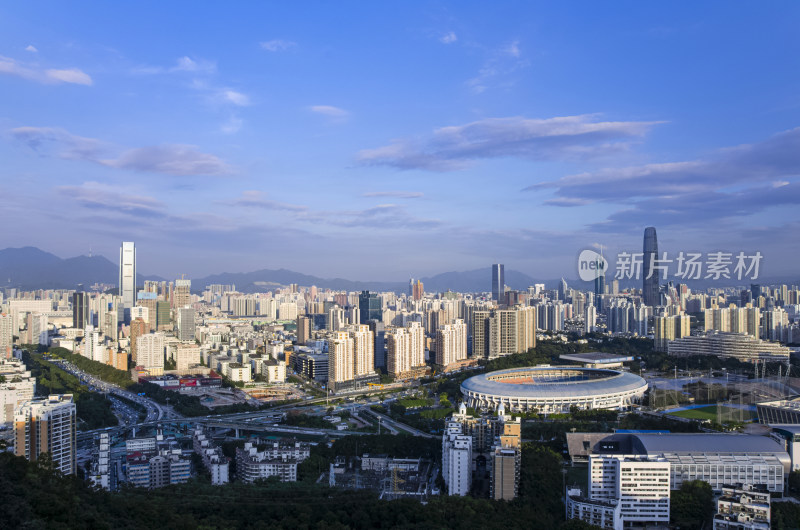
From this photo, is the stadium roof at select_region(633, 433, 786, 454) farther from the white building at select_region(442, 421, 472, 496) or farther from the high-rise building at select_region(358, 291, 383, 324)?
the high-rise building at select_region(358, 291, 383, 324)

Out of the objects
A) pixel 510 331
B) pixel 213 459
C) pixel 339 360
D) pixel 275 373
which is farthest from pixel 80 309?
pixel 213 459

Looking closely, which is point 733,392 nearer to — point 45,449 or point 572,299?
point 45,449

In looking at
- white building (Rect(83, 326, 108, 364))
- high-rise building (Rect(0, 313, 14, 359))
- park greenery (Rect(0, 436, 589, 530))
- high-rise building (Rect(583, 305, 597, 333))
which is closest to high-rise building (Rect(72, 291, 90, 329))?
high-rise building (Rect(0, 313, 14, 359))

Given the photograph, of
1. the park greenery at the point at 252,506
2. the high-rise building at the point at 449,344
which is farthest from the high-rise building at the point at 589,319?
the park greenery at the point at 252,506

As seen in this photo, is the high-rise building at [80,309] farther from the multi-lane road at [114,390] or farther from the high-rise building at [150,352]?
the high-rise building at [150,352]

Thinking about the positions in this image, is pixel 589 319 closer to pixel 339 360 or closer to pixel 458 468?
pixel 339 360

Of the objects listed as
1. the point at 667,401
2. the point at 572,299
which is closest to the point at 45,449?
the point at 667,401
